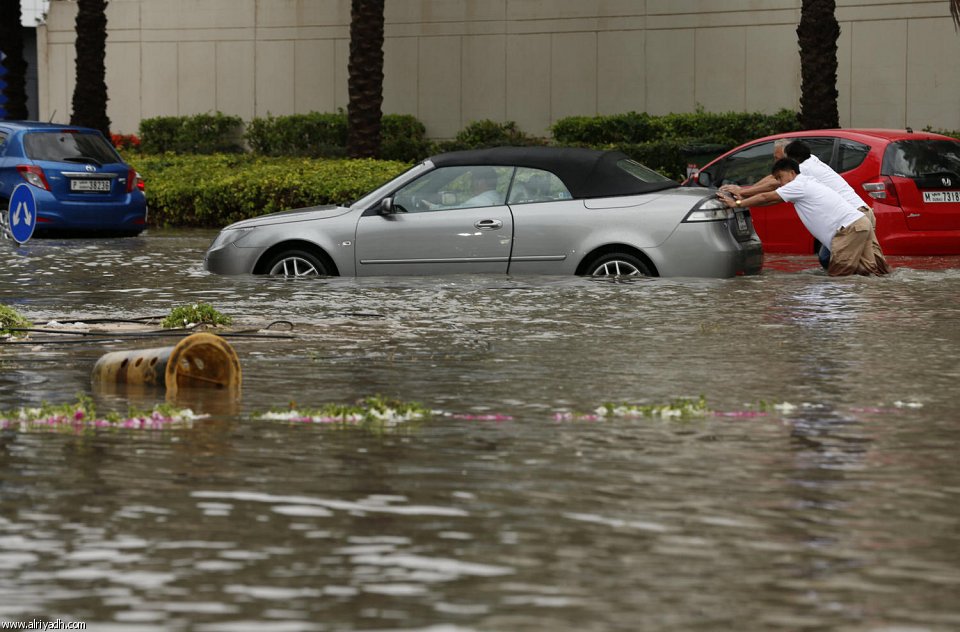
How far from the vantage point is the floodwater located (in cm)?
478

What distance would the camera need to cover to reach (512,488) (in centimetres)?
633

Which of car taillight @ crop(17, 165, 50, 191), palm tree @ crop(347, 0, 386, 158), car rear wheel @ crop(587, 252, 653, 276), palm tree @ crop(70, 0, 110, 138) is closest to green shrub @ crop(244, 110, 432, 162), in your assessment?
palm tree @ crop(70, 0, 110, 138)

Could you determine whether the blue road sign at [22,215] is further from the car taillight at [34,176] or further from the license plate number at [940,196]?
the license plate number at [940,196]

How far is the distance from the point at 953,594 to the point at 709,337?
665 centimetres

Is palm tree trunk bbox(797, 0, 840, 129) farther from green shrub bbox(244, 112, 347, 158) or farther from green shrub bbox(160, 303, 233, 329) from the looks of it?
green shrub bbox(160, 303, 233, 329)

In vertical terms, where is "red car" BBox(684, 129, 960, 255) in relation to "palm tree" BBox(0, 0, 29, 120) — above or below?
below

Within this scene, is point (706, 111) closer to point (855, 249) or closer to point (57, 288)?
point (855, 249)

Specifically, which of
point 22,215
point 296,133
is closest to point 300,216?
point 22,215

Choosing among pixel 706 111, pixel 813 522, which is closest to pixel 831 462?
pixel 813 522

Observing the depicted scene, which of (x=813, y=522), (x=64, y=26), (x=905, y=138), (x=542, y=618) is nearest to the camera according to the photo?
(x=542, y=618)

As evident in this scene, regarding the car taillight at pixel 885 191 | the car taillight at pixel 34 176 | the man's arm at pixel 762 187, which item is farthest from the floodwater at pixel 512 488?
the car taillight at pixel 34 176

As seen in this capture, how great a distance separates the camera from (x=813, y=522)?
19.0ft

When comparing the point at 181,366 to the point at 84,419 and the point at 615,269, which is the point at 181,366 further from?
the point at 615,269

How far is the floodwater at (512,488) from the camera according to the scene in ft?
15.7
